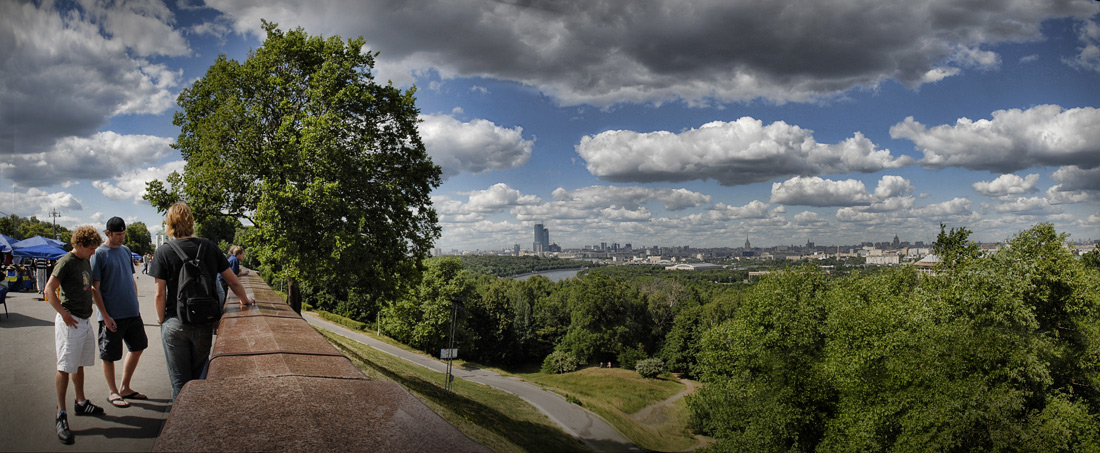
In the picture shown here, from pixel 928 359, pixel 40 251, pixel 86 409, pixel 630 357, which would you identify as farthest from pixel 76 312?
pixel 630 357

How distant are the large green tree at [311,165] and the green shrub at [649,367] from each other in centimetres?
4942

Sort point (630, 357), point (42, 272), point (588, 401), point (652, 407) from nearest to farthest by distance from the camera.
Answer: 1. point (42, 272)
2. point (588, 401)
3. point (652, 407)
4. point (630, 357)

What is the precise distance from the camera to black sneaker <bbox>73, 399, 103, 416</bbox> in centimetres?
504

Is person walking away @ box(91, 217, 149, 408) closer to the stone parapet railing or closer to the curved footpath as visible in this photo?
the stone parapet railing

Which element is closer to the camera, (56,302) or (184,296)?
(184,296)

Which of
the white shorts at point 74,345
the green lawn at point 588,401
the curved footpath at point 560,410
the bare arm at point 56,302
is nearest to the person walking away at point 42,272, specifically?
the green lawn at point 588,401

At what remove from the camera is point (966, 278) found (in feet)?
78.6

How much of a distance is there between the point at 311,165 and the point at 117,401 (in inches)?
382

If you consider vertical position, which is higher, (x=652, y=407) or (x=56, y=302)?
(x=56, y=302)

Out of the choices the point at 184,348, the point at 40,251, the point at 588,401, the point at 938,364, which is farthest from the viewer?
the point at 588,401

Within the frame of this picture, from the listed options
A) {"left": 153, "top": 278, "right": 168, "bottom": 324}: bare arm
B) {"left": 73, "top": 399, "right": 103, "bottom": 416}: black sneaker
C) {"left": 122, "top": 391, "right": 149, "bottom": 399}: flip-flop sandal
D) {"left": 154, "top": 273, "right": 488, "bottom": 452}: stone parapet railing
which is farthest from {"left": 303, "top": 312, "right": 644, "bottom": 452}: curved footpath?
{"left": 154, "top": 273, "right": 488, "bottom": 452}: stone parapet railing

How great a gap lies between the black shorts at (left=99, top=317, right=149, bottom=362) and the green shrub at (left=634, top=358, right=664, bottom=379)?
59.9m

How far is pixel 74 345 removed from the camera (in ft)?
17.1

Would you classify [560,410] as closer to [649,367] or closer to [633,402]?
[633,402]
